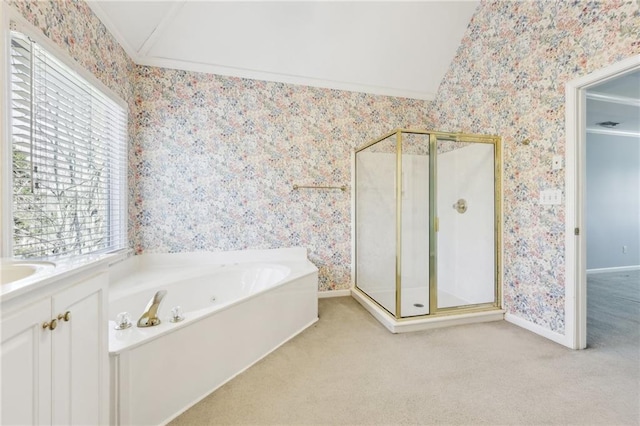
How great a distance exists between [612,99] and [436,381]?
3.82 meters

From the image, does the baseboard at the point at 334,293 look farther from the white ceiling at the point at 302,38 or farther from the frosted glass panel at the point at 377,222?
the white ceiling at the point at 302,38

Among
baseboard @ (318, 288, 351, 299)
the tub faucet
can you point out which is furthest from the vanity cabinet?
baseboard @ (318, 288, 351, 299)

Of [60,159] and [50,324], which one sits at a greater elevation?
[60,159]

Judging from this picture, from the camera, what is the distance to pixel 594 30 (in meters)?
1.89

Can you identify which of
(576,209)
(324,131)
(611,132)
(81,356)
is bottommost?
(81,356)

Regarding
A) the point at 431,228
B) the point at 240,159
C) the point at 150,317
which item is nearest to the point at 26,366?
the point at 150,317

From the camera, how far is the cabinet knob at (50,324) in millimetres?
764

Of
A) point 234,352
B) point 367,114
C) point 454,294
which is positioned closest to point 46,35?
point 234,352

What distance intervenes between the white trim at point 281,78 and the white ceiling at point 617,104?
67.0 inches

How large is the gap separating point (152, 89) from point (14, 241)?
1852mm

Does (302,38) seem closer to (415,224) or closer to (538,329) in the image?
(415,224)

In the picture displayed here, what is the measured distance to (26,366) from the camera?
27.6 inches

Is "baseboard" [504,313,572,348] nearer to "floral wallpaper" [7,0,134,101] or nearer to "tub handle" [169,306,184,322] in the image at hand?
"tub handle" [169,306,184,322]

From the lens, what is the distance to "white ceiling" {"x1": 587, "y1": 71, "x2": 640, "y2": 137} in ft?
9.33
